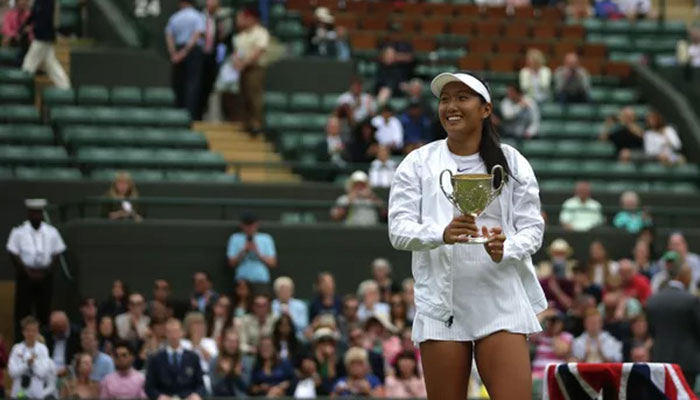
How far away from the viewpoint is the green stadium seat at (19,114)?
20.3m

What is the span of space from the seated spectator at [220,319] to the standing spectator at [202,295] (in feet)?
0.97

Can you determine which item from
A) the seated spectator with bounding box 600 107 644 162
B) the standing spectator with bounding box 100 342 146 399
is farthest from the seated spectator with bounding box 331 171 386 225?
the seated spectator with bounding box 600 107 644 162

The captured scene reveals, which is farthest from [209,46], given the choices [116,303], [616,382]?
[616,382]

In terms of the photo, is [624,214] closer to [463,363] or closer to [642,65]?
[642,65]

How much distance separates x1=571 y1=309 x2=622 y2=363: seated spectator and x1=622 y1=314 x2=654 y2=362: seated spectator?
65mm

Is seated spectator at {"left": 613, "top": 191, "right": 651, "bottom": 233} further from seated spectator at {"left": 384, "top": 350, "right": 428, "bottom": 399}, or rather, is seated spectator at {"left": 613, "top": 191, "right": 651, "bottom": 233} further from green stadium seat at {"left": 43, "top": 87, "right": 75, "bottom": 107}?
green stadium seat at {"left": 43, "top": 87, "right": 75, "bottom": 107}

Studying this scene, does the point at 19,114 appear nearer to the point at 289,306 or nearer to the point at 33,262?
the point at 33,262

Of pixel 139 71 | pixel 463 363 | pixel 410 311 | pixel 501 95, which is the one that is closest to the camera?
pixel 463 363

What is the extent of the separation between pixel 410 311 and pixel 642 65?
9565mm

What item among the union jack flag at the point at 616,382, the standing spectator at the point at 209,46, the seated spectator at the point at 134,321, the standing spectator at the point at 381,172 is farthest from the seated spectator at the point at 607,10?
the union jack flag at the point at 616,382

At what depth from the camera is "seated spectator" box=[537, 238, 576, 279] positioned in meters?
18.3

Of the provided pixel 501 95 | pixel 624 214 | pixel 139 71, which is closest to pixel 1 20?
pixel 139 71

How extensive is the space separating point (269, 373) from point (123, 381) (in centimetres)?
136

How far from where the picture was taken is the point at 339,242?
19031mm
